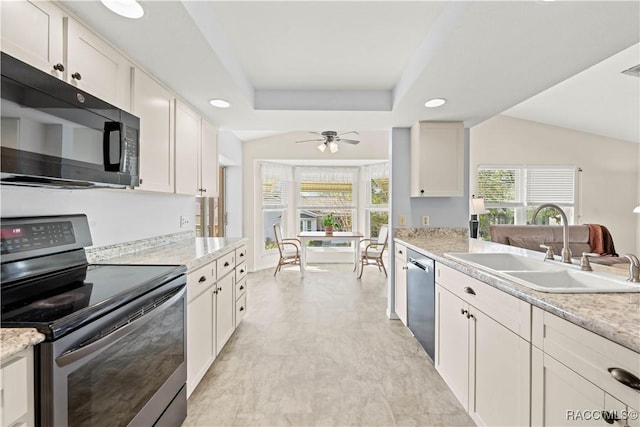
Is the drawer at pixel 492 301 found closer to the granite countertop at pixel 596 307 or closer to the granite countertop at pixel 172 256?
the granite countertop at pixel 596 307

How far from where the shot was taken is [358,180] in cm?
677

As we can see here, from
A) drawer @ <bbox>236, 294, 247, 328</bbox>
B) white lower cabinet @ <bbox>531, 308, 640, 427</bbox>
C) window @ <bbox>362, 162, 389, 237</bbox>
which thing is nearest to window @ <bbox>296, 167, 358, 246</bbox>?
window @ <bbox>362, 162, 389, 237</bbox>

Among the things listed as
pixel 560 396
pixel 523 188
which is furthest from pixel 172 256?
pixel 523 188

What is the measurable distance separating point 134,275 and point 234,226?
410cm

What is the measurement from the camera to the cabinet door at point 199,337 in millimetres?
1910

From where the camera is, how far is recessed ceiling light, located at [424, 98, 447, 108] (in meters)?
2.61

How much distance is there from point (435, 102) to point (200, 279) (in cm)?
228

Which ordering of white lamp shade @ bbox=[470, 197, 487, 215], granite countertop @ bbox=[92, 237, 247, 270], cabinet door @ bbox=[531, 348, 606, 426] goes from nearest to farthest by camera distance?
cabinet door @ bbox=[531, 348, 606, 426]
granite countertop @ bbox=[92, 237, 247, 270]
white lamp shade @ bbox=[470, 197, 487, 215]

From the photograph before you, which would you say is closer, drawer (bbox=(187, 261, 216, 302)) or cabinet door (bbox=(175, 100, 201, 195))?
drawer (bbox=(187, 261, 216, 302))

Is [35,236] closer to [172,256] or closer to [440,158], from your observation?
[172,256]

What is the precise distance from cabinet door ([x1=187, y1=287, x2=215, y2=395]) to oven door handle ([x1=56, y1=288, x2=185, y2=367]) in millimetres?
403

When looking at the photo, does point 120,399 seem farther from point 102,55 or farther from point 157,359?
point 102,55

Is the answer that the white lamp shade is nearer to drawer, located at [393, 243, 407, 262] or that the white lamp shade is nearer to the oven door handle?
drawer, located at [393, 243, 407, 262]

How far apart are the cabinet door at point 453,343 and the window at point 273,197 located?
4.41 meters
